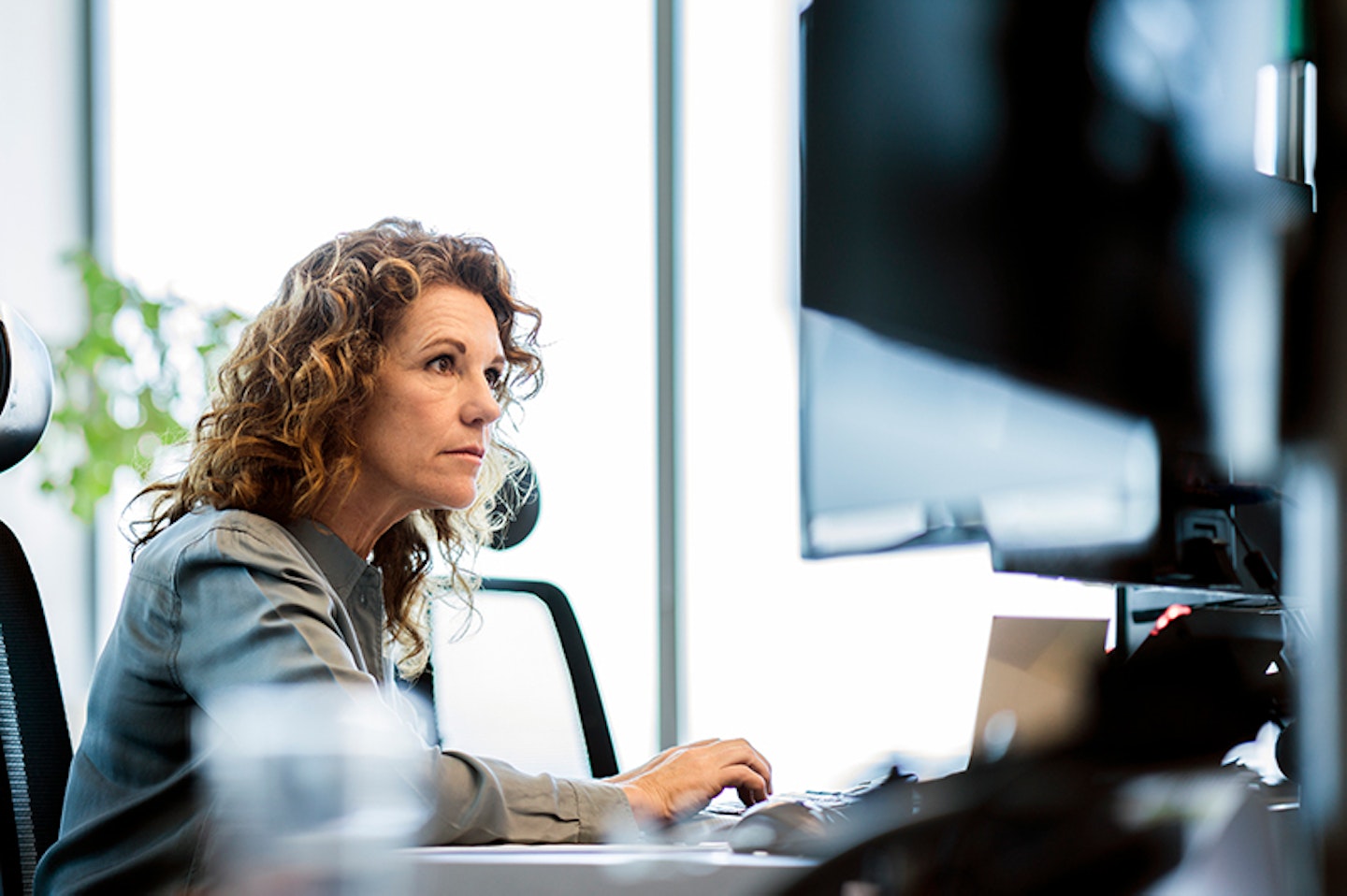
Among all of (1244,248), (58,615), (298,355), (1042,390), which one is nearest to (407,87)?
(58,615)

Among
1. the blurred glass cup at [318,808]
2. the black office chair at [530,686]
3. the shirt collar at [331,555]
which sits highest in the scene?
the shirt collar at [331,555]

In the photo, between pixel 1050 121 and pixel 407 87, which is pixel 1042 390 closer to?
pixel 1050 121

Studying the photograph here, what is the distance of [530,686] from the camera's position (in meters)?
1.69

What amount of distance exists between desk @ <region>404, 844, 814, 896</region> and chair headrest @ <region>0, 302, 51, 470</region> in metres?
0.53

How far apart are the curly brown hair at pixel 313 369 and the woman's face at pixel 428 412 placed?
0.02 meters

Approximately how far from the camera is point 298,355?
124 centimetres

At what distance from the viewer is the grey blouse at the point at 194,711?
0.92m

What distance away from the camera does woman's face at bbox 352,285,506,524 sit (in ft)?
4.06

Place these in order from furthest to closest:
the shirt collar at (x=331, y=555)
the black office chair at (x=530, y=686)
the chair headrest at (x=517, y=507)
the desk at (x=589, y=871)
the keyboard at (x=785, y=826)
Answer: the black office chair at (x=530, y=686) → the chair headrest at (x=517, y=507) → the shirt collar at (x=331, y=555) → the desk at (x=589, y=871) → the keyboard at (x=785, y=826)

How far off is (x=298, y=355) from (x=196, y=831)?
49cm

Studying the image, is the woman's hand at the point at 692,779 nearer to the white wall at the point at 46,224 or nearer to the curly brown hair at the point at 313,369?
the curly brown hair at the point at 313,369

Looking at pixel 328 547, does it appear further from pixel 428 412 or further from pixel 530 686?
pixel 530 686

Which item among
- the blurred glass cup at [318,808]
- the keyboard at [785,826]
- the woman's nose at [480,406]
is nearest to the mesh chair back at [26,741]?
the blurred glass cup at [318,808]

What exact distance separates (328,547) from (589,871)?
65cm
